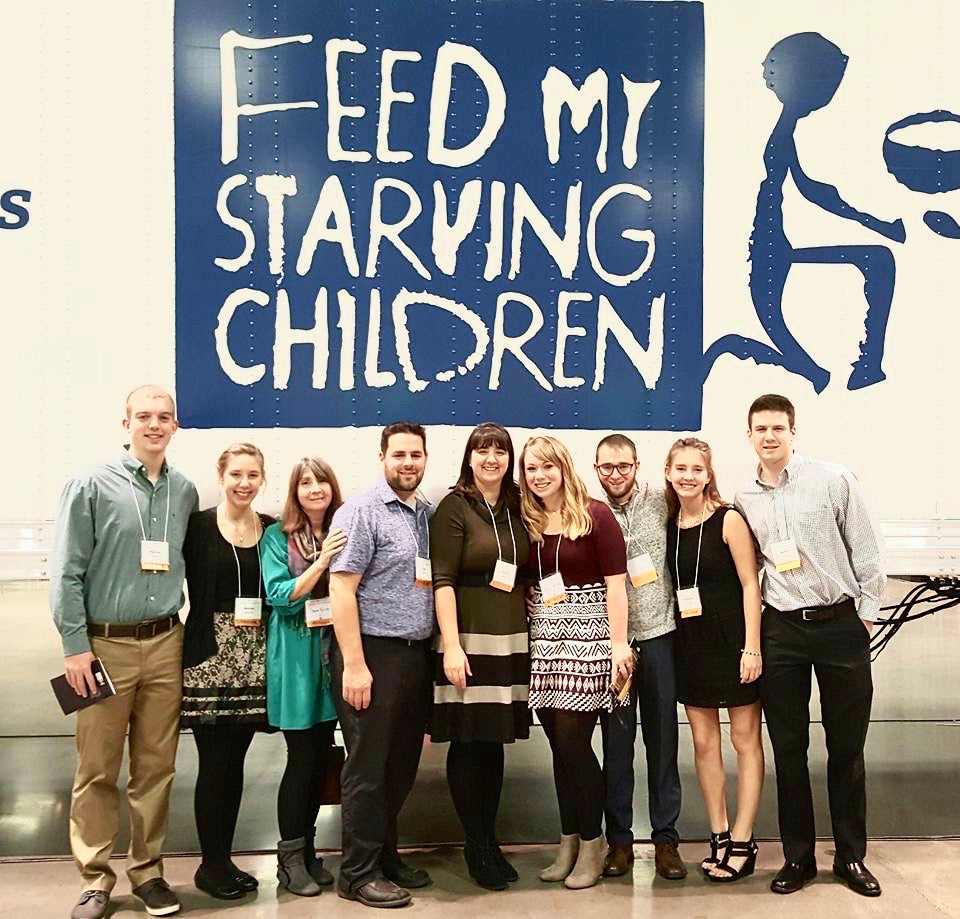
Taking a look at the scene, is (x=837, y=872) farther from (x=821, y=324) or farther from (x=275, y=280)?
(x=275, y=280)

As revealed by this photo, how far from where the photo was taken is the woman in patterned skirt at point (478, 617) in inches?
124

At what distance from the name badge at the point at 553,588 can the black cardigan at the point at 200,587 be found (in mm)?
1159

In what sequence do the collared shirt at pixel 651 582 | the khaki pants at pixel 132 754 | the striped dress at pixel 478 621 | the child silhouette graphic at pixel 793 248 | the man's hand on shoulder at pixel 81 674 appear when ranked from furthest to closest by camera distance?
the child silhouette graphic at pixel 793 248, the collared shirt at pixel 651 582, the striped dress at pixel 478 621, the khaki pants at pixel 132 754, the man's hand on shoulder at pixel 81 674

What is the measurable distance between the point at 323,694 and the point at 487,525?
842 mm

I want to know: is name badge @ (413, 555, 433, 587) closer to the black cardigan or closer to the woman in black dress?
the black cardigan

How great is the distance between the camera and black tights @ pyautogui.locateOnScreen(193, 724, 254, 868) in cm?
316

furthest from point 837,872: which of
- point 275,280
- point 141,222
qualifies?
point 141,222

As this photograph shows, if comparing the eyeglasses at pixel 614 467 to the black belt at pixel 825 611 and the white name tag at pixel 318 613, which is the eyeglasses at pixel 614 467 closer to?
the black belt at pixel 825 611

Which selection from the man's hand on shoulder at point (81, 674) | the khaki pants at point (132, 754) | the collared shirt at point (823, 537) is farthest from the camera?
the collared shirt at point (823, 537)

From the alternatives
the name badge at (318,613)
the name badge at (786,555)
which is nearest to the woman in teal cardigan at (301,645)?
the name badge at (318,613)

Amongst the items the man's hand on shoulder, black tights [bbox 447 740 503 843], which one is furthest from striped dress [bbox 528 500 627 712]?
the man's hand on shoulder

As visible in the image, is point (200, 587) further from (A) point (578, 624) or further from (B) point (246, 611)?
(A) point (578, 624)

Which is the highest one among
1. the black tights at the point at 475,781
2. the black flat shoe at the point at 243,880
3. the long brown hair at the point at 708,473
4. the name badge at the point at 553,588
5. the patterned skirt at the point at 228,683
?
the long brown hair at the point at 708,473

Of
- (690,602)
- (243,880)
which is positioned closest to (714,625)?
(690,602)
